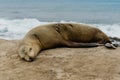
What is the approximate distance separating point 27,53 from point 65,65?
84cm

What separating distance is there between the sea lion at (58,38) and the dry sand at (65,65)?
0.19 meters

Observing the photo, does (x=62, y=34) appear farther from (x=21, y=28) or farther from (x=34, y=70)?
(x=21, y=28)

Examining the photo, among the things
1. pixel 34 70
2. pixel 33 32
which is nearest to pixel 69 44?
pixel 33 32

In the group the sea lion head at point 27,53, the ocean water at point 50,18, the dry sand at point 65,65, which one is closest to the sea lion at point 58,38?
the sea lion head at point 27,53

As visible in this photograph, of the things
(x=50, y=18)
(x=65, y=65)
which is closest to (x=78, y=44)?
(x=65, y=65)

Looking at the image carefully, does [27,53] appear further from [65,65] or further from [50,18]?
[50,18]

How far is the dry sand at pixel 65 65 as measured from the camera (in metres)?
5.71

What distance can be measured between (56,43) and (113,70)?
1.96 meters

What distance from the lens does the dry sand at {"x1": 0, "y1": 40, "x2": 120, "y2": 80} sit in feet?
18.7

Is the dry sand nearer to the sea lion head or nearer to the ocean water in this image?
the sea lion head

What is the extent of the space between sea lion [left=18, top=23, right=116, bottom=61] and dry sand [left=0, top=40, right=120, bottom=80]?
0.62 ft

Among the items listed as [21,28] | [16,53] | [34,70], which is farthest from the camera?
[21,28]

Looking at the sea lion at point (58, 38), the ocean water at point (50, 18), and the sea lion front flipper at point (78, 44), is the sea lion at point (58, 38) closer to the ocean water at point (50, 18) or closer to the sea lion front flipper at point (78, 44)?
the sea lion front flipper at point (78, 44)

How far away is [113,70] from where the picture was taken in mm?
5875
